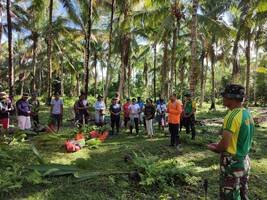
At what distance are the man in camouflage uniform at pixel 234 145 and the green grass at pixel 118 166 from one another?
3.28 metres

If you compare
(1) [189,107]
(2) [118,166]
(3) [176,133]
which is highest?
(1) [189,107]

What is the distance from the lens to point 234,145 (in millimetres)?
5055

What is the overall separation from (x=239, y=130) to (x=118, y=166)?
578cm

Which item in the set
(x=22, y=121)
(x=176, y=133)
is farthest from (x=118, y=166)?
(x=22, y=121)

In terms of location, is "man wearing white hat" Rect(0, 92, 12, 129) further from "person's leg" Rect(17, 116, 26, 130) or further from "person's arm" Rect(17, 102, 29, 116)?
"person's leg" Rect(17, 116, 26, 130)

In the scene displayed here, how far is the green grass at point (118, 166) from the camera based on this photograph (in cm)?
803

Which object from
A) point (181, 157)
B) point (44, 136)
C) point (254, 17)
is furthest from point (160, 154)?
point (254, 17)

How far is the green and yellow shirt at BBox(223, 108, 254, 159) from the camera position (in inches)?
195

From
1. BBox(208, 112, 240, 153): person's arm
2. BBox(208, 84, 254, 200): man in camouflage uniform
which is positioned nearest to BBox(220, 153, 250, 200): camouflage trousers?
BBox(208, 84, 254, 200): man in camouflage uniform

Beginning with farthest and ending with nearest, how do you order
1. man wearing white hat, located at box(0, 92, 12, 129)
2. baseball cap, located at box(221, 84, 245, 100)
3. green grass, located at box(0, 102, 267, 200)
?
man wearing white hat, located at box(0, 92, 12, 129), green grass, located at box(0, 102, 267, 200), baseball cap, located at box(221, 84, 245, 100)

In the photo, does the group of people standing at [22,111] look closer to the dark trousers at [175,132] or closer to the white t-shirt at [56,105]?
the white t-shirt at [56,105]

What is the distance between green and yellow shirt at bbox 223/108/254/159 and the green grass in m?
3.52

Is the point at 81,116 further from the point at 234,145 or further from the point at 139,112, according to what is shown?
the point at 234,145

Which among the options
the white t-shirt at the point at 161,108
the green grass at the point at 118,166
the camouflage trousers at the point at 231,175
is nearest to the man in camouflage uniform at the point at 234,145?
the camouflage trousers at the point at 231,175
